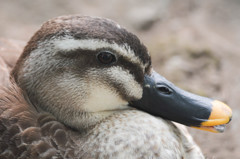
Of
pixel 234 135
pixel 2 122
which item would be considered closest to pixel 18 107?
pixel 2 122

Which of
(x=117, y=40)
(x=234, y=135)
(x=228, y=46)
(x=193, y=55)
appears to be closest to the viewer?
(x=117, y=40)

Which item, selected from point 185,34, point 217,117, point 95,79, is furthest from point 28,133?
point 185,34

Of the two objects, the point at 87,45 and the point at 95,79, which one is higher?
the point at 87,45

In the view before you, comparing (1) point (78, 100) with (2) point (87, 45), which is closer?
(2) point (87, 45)

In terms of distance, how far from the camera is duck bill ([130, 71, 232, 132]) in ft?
7.05

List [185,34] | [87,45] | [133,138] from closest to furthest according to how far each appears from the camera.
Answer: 1. [87,45]
2. [133,138]
3. [185,34]

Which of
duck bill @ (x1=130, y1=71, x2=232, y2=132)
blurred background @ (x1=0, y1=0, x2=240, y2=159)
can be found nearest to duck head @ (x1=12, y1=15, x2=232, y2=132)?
duck bill @ (x1=130, y1=71, x2=232, y2=132)

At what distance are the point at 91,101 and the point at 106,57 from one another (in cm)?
27

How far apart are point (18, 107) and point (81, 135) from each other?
14.8 inches

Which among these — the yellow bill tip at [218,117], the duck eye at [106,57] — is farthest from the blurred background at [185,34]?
the duck eye at [106,57]

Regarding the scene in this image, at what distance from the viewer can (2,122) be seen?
2016 mm

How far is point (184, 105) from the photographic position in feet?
7.09

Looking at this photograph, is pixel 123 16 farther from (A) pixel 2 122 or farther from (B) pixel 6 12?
(A) pixel 2 122

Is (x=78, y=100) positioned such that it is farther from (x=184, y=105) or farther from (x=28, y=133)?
(x=184, y=105)
